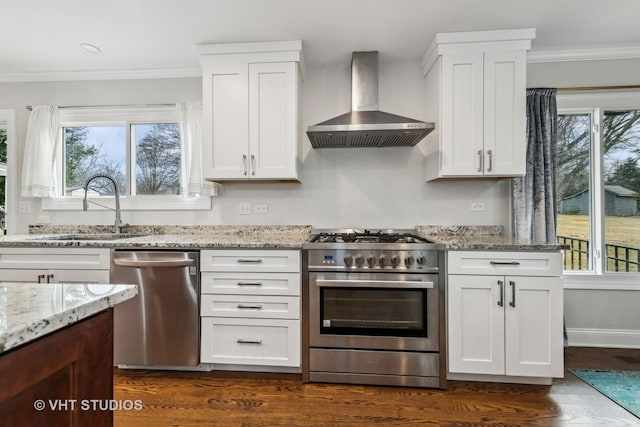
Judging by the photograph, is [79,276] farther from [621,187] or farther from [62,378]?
[621,187]

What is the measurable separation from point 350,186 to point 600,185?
83.5 inches

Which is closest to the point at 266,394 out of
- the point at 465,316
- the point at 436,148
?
the point at 465,316

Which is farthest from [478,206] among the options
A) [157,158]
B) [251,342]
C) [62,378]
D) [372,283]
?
[157,158]

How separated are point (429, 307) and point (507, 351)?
0.56 metres

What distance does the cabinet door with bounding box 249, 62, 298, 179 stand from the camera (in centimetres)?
244

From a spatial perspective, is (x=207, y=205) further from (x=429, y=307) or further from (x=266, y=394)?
(x=429, y=307)

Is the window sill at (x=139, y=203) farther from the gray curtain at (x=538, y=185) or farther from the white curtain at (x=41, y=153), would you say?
the gray curtain at (x=538, y=185)

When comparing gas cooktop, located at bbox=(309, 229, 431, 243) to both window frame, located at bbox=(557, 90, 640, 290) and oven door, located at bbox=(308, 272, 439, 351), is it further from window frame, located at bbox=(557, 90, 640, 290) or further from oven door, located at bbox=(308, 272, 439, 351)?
window frame, located at bbox=(557, 90, 640, 290)

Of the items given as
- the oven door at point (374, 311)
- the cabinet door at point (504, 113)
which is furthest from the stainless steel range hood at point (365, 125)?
the oven door at point (374, 311)

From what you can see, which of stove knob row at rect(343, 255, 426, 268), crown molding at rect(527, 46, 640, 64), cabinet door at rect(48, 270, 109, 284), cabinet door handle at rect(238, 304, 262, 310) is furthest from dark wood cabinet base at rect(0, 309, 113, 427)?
crown molding at rect(527, 46, 640, 64)

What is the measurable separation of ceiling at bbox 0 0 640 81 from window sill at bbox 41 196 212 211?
4.05 ft

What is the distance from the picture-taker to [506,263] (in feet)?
6.55

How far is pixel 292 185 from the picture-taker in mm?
2830

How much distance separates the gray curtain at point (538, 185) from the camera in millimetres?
2518
